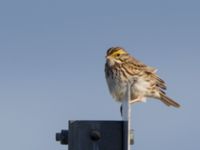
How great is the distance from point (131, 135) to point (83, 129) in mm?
397

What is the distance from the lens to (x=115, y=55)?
14102mm

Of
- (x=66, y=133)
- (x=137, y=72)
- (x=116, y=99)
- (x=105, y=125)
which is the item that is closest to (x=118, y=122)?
(x=105, y=125)

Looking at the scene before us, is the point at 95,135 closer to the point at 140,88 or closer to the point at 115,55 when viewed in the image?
the point at 140,88

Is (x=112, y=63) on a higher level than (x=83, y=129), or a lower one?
higher

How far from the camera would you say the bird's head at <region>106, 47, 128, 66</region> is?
14.0 meters

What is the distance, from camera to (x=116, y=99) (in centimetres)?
1307

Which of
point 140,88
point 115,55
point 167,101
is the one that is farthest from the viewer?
point 167,101

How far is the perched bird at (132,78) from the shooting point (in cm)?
1330

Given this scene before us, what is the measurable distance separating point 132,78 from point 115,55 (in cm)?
65

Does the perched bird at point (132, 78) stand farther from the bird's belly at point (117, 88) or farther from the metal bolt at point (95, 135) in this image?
the metal bolt at point (95, 135)

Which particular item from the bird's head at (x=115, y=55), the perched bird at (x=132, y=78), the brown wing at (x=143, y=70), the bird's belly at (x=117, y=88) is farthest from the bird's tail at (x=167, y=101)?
the bird's belly at (x=117, y=88)

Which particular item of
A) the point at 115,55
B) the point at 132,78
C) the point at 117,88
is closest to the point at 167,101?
the point at 132,78

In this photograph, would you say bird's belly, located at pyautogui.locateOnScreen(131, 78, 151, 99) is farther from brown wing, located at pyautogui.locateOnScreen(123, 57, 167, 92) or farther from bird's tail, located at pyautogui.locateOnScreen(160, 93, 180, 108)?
bird's tail, located at pyautogui.locateOnScreen(160, 93, 180, 108)

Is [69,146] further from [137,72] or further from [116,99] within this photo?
[137,72]
